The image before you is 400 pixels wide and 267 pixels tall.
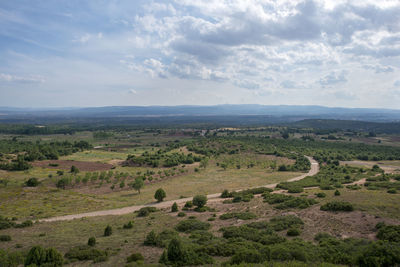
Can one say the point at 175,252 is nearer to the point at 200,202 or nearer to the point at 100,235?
the point at 100,235

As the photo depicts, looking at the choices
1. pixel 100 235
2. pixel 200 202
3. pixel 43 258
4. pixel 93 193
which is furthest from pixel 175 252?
pixel 93 193

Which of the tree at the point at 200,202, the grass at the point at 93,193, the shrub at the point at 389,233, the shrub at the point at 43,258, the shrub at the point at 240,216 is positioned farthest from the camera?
the grass at the point at 93,193

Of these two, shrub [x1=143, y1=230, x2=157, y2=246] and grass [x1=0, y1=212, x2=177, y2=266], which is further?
shrub [x1=143, y1=230, x2=157, y2=246]

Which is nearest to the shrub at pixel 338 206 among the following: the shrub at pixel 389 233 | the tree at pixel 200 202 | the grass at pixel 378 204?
the grass at pixel 378 204

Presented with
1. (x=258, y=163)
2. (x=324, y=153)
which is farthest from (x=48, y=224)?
(x=324, y=153)

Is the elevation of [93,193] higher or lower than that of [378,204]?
lower

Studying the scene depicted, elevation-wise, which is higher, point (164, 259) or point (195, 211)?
point (164, 259)

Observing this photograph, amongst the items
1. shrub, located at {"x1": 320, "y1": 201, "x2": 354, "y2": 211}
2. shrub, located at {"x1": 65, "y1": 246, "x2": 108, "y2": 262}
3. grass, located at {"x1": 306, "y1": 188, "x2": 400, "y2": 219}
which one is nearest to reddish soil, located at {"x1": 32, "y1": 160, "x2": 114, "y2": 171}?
shrub, located at {"x1": 65, "y1": 246, "x2": 108, "y2": 262}

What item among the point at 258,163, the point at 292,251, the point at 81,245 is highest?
the point at 292,251

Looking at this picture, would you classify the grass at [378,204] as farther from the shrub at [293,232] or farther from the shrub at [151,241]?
the shrub at [151,241]

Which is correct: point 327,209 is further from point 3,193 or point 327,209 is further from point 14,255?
point 3,193

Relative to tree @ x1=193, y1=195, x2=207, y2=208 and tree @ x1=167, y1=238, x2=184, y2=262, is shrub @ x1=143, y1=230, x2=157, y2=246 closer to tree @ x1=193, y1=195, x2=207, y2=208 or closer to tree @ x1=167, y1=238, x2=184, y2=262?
tree @ x1=167, y1=238, x2=184, y2=262
